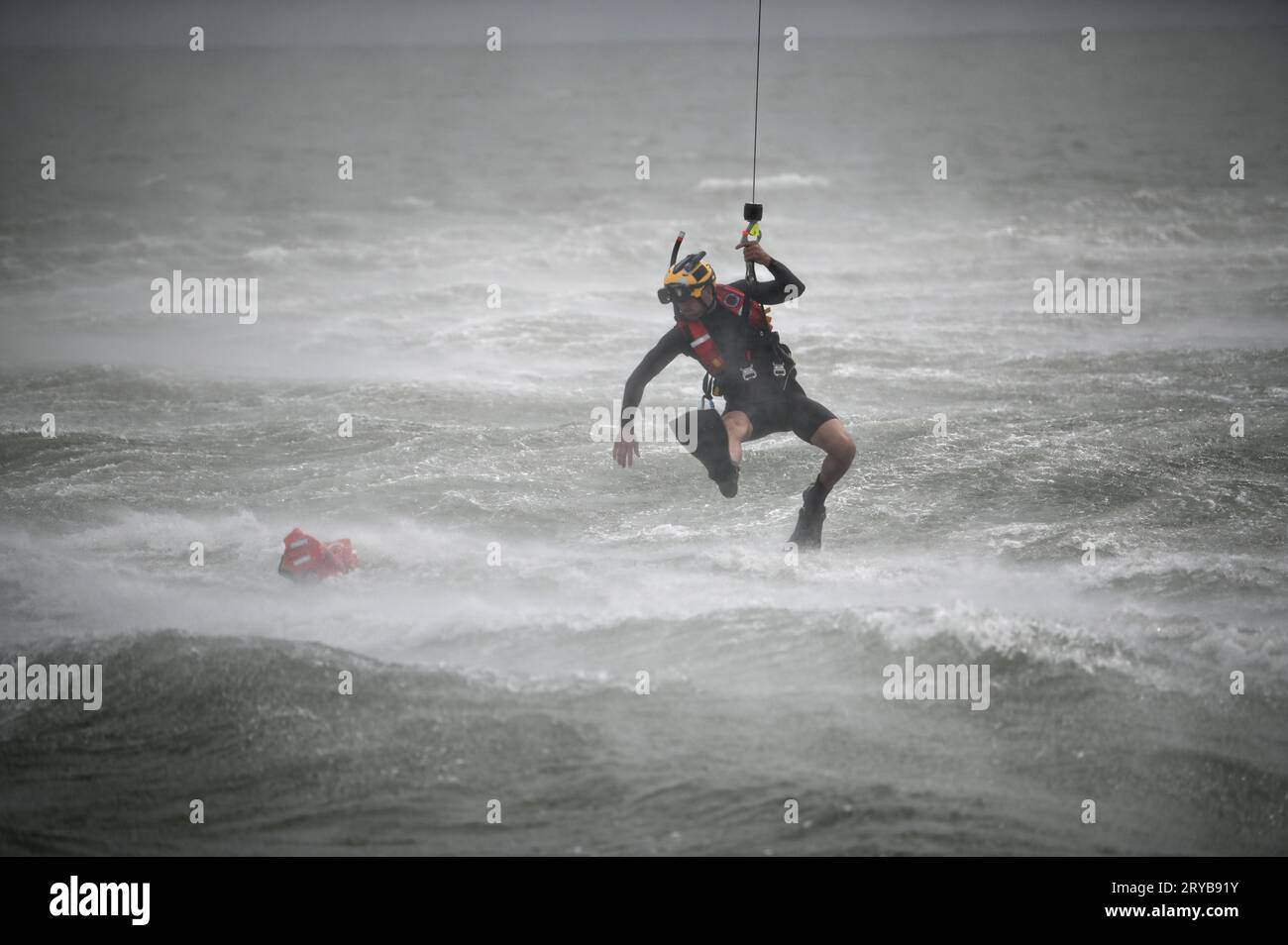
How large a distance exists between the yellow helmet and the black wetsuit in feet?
0.80

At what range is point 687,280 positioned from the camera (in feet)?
26.8

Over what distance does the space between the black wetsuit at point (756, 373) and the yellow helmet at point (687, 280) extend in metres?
0.24

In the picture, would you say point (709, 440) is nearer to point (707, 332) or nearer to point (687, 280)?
point (707, 332)

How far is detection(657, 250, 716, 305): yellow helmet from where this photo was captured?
816cm

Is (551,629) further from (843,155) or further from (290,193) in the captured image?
(843,155)

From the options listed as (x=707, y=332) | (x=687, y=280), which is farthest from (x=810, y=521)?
(x=687, y=280)

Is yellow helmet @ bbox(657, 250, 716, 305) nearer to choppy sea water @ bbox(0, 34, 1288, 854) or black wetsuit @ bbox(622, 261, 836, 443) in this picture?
black wetsuit @ bbox(622, 261, 836, 443)

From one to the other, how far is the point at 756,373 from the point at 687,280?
81 centimetres

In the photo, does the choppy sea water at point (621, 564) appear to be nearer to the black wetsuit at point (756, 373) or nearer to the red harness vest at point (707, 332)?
the black wetsuit at point (756, 373)

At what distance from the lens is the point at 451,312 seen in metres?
17.4

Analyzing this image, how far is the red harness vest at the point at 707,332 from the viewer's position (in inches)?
332

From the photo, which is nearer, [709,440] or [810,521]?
[709,440]

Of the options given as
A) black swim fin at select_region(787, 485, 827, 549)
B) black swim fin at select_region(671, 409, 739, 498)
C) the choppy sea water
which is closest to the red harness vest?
black swim fin at select_region(671, 409, 739, 498)

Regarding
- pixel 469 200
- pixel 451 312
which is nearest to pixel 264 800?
pixel 451 312
